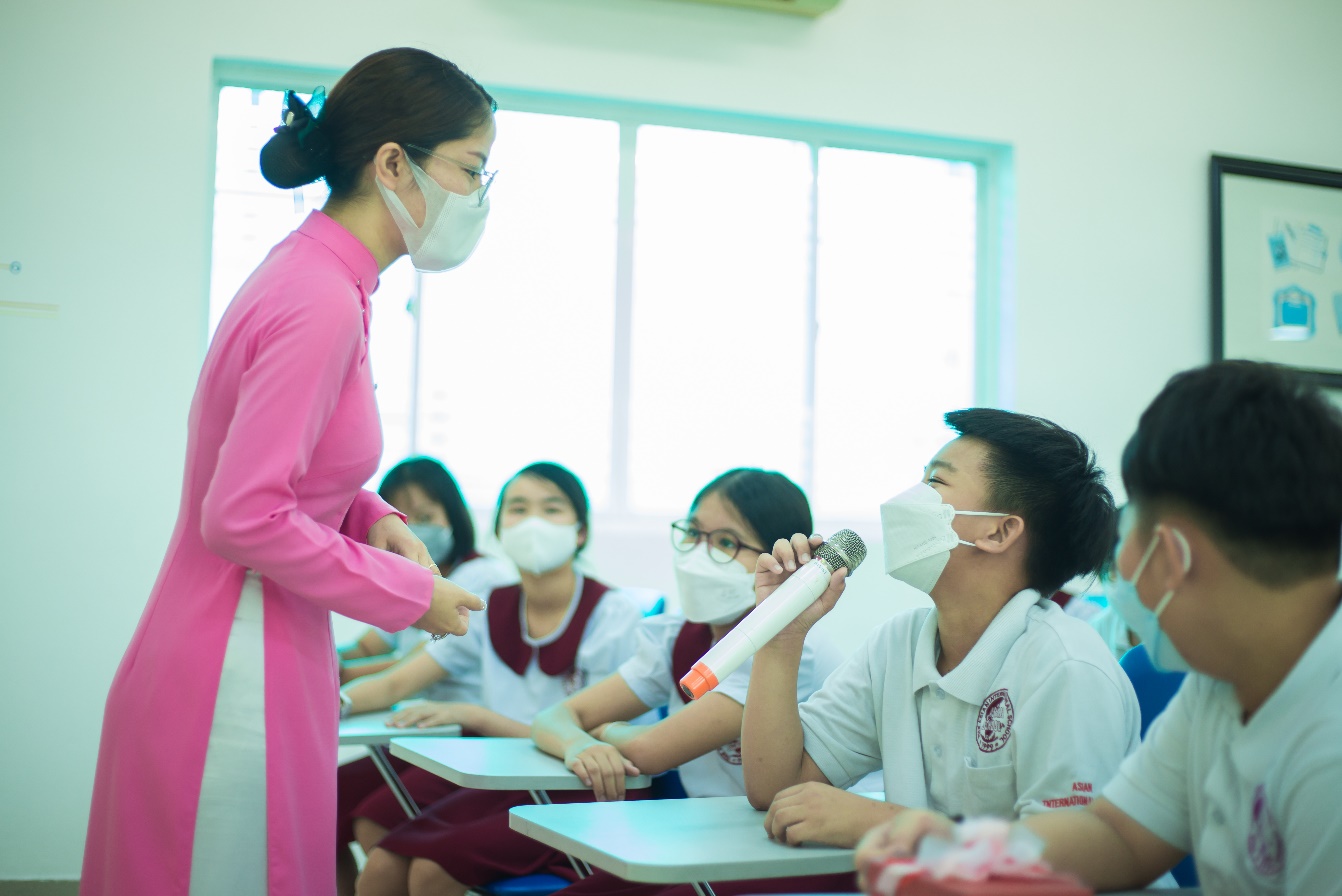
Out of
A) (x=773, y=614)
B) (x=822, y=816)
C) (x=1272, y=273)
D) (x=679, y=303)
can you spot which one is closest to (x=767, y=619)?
(x=773, y=614)

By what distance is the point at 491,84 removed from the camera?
3600 mm

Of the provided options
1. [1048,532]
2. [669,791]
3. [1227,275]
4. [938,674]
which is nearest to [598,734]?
[669,791]

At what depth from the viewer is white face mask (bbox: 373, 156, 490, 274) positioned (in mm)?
1437

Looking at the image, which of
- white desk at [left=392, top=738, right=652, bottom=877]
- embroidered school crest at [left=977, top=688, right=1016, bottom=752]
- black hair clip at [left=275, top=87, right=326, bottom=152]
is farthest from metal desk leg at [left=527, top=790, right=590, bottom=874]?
black hair clip at [left=275, top=87, right=326, bottom=152]

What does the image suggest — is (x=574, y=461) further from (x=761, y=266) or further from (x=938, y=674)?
(x=938, y=674)

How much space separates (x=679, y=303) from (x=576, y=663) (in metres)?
1.63

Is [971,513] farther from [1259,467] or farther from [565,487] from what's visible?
[565,487]

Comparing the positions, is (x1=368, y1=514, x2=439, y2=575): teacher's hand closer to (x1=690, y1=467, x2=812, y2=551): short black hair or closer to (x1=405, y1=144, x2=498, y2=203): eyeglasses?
(x1=405, y1=144, x2=498, y2=203): eyeglasses

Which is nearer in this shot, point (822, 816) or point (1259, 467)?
point (1259, 467)

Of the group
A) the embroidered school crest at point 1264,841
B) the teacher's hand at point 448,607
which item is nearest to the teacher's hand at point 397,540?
the teacher's hand at point 448,607

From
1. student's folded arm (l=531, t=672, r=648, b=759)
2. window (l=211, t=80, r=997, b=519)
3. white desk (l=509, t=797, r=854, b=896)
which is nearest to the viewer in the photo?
white desk (l=509, t=797, r=854, b=896)

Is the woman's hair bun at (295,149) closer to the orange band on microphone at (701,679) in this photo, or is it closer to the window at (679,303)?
the orange band on microphone at (701,679)

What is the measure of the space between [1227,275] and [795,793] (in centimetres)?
360

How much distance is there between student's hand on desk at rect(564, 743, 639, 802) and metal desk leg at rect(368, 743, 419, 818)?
74cm
